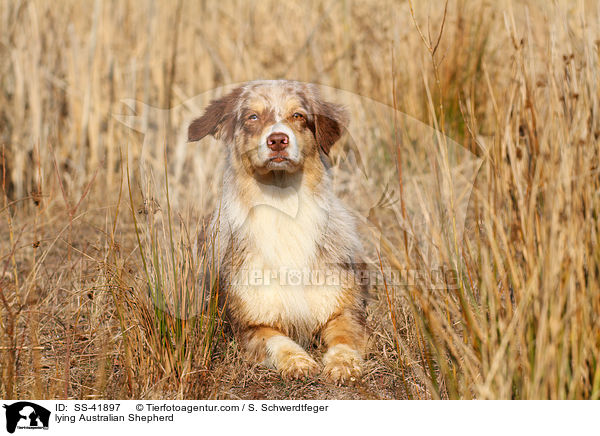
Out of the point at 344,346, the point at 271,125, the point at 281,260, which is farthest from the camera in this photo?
the point at 281,260

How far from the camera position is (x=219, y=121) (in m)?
3.47

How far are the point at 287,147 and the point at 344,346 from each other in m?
1.12

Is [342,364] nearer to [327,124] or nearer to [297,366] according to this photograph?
[297,366]

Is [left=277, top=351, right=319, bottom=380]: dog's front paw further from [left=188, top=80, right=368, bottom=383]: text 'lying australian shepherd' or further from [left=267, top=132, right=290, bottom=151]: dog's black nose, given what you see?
[left=267, top=132, right=290, bottom=151]: dog's black nose

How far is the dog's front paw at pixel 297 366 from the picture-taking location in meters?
3.14

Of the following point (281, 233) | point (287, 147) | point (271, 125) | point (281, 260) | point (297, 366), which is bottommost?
point (297, 366)

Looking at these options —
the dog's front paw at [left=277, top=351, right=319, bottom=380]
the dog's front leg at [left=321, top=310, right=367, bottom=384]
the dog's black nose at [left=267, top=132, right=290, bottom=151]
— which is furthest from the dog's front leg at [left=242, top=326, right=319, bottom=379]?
the dog's black nose at [left=267, top=132, right=290, bottom=151]

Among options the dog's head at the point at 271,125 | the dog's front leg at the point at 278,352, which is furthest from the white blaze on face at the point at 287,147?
the dog's front leg at the point at 278,352

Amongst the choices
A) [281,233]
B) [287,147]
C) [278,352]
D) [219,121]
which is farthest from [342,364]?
[219,121]

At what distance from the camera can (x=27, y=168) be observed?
6.12m

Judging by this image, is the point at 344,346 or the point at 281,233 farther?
the point at 281,233

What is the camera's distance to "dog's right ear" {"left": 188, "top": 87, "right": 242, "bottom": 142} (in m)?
3.45

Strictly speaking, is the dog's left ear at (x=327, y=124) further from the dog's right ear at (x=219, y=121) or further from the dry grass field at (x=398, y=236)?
the dog's right ear at (x=219, y=121)
